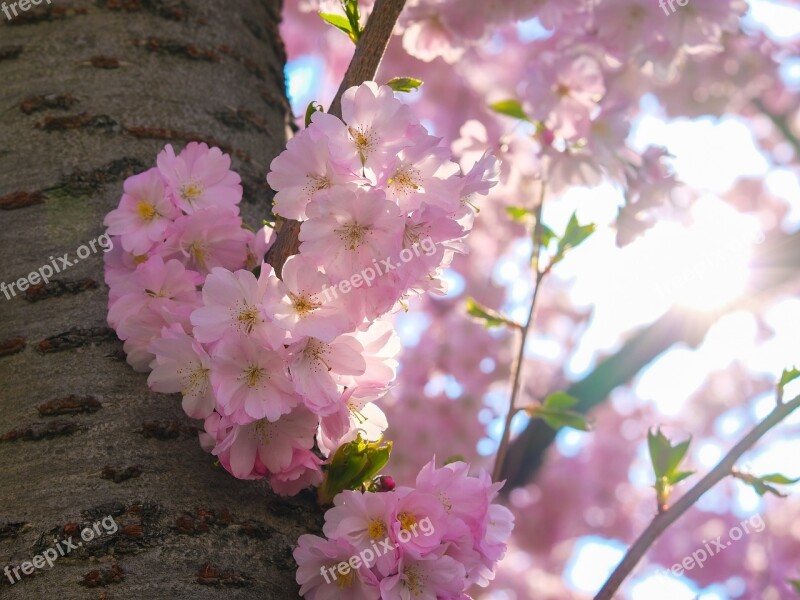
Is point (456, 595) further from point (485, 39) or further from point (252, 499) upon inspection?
point (485, 39)

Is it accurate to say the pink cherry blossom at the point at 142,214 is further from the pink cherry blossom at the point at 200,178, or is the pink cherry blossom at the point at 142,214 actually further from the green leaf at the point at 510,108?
the green leaf at the point at 510,108

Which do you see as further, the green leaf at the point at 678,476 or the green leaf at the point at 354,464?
the green leaf at the point at 678,476

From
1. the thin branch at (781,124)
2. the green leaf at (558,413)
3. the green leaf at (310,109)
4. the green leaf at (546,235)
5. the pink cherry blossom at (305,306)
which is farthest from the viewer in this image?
the thin branch at (781,124)

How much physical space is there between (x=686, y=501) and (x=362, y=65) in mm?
770

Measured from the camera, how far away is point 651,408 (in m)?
7.19

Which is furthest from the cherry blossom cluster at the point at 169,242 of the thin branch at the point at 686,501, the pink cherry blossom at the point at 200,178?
the thin branch at the point at 686,501

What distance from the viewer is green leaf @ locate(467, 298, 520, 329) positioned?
1608 millimetres

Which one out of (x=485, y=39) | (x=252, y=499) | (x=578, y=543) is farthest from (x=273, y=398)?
(x=578, y=543)

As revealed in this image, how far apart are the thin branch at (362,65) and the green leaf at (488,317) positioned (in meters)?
0.64

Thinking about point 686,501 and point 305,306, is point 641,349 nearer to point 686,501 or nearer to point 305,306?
point 686,501

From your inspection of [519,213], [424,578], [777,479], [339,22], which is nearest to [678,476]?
[777,479]

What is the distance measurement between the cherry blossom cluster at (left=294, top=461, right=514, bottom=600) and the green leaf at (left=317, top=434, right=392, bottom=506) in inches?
2.2

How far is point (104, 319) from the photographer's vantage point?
116 centimetres

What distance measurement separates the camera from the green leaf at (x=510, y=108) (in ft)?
6.02
